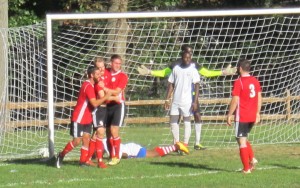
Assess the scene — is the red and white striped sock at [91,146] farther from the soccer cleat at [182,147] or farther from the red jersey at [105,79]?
the soccer cleat at [182,147]

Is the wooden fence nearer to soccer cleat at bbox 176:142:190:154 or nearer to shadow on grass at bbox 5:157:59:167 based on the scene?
shadow on grass at bbox 5:157:59:167

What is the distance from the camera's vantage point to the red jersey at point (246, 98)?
46.0ft

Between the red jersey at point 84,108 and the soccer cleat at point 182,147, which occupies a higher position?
the red jersey at point 84,108

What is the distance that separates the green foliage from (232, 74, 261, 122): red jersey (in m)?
18.2

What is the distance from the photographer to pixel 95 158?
1625 centimetres

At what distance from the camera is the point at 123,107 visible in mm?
15500

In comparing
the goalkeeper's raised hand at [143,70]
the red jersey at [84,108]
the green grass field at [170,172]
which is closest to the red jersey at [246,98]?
the green grass field at [170,172]

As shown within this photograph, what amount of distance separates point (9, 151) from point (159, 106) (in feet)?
22.4

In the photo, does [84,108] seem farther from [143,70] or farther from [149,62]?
[149,62]

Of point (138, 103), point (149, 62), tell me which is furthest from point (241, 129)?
point (138, 103)

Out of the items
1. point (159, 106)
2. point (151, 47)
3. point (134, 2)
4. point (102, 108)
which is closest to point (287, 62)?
point (151, 47)

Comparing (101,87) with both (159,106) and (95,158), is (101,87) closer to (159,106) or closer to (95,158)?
(95,158)

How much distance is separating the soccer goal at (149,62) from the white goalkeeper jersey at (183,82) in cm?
107

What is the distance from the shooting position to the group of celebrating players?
1402 cm
